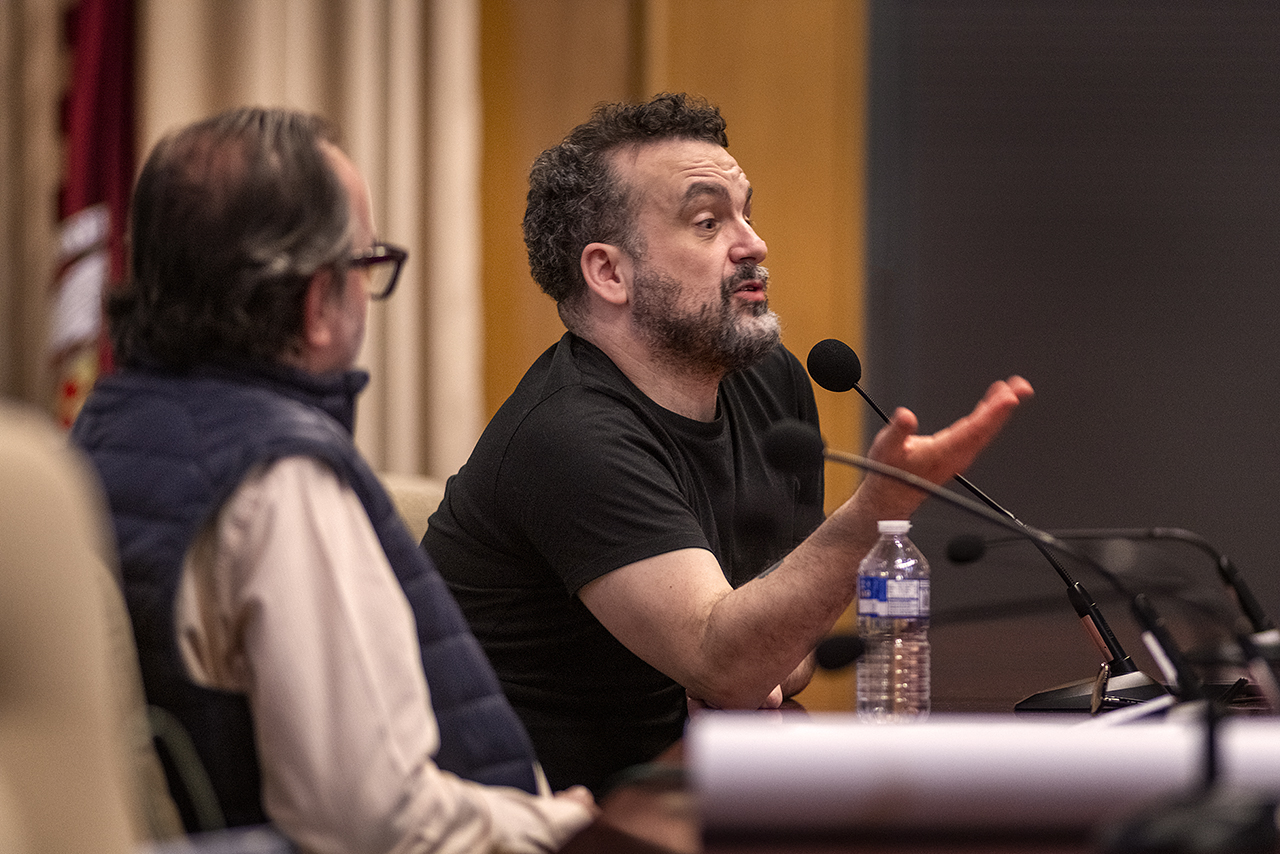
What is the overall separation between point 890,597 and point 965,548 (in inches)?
7.9

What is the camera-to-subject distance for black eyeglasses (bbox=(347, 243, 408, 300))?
3.63 feet

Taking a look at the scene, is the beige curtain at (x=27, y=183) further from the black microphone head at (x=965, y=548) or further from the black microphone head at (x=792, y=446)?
the black microphone head at (x=965, y=548)

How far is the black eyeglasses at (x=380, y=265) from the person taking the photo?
1.11 metres

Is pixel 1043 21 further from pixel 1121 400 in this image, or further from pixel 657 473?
pixel 657 473

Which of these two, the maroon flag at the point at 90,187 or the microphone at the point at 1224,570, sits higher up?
the maroon flag at the point at 90,187

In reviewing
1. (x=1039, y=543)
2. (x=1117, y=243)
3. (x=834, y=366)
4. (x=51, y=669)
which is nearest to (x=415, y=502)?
(x=834, y=366)

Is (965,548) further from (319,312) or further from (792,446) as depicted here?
(319,312)

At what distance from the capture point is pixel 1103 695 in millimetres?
1312

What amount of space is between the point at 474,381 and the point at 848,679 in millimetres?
A: 1138

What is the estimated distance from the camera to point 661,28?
9.98 ft

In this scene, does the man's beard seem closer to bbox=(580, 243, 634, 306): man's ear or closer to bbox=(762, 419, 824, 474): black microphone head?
bbox=(580, 243, 634, 306): man's ear

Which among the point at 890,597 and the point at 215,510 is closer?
the point at 215,510

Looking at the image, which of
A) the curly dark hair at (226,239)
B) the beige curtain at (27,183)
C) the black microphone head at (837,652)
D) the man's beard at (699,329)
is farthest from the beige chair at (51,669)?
the beige curtain at (27,183)

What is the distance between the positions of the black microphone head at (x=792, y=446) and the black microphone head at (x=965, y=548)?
147 mm
